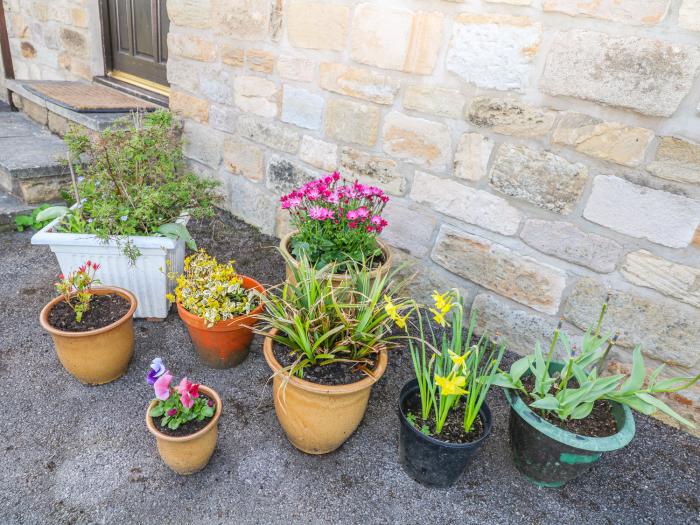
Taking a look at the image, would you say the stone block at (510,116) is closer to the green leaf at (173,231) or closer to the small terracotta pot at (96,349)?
the green leaf at (173,231)

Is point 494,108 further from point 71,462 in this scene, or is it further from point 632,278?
point 71,462

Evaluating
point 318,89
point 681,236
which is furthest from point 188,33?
point 681,236

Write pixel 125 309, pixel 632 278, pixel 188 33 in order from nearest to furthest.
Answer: pixel 632 278
pixel 125 309
pixel 188 33

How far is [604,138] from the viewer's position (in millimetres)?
1820

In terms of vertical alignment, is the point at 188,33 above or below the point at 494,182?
above

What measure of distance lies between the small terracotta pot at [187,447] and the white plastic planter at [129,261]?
2.58 feet

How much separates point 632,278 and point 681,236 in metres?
0.24

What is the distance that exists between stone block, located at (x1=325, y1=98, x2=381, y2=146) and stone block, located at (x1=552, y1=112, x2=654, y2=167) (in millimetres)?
892

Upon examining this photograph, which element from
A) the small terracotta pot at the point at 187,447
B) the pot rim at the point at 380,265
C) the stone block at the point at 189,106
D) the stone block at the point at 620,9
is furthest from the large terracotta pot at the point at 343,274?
the stone block at the point at 189,106

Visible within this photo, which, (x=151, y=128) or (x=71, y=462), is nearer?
(x=71, y=462)

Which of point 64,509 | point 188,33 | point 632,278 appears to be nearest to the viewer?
point 64,509

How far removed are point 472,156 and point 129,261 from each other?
5.49 feet

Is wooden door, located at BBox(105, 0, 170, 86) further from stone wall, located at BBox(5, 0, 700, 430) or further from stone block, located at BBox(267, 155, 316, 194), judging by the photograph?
stone block, located at BBox(267, 155, 316, 194)

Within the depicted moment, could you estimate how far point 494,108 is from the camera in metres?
2.02
